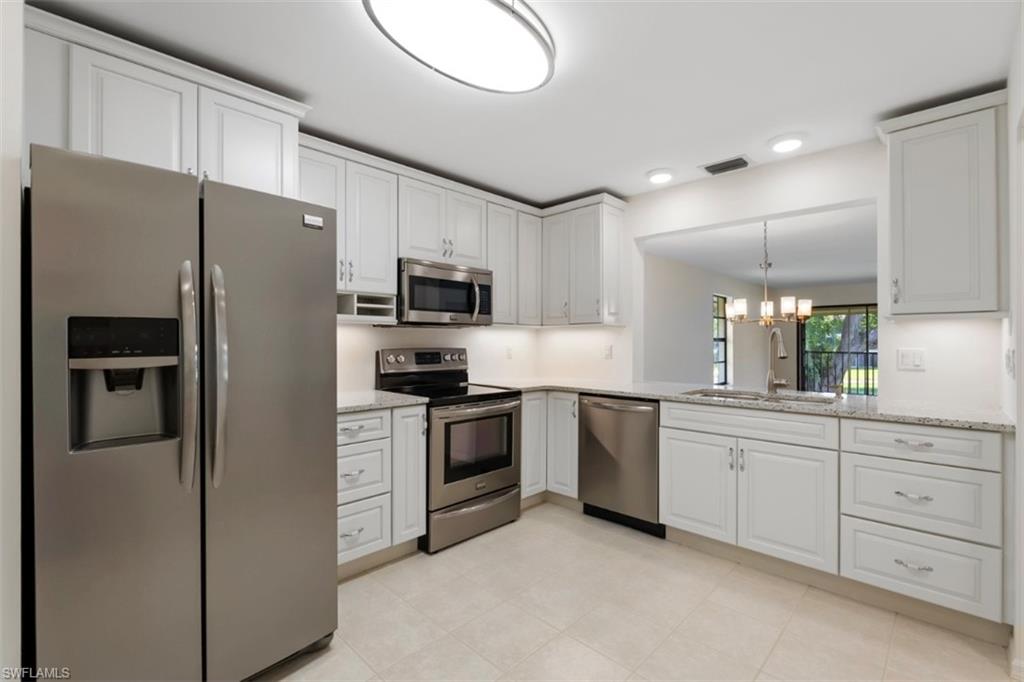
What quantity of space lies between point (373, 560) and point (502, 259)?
7.44 feet

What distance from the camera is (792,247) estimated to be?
17.3 ft

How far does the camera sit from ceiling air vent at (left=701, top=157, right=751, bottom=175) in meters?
2.98

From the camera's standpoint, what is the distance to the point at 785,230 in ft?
14.6

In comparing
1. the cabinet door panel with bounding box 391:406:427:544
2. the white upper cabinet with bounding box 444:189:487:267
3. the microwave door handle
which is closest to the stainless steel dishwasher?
the microwave door handle

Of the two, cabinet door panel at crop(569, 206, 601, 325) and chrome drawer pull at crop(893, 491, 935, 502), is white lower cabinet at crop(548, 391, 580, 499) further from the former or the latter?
chrome drawer pull at crop(893, 491, 935, 502)

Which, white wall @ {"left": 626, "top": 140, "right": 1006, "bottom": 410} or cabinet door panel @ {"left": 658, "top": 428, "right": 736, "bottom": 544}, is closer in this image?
white wall @ {"left": 626, "top": 140, "right": 1006, "bottom": 410}

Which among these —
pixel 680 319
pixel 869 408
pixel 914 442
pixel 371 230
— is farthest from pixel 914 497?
pixel 680 319

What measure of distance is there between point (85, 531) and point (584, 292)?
3.12 metres

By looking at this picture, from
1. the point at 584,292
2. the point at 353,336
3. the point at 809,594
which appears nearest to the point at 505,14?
the point at 353,336

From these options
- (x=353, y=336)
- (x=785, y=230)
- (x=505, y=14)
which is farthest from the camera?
(x=785, y=230)

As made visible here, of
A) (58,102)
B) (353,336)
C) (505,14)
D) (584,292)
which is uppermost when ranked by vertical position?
(505,14)

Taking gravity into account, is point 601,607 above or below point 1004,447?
below

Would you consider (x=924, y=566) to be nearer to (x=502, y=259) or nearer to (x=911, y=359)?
(x=911, y=359)

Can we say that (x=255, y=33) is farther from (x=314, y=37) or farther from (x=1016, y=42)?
(x=1016, y=42)
